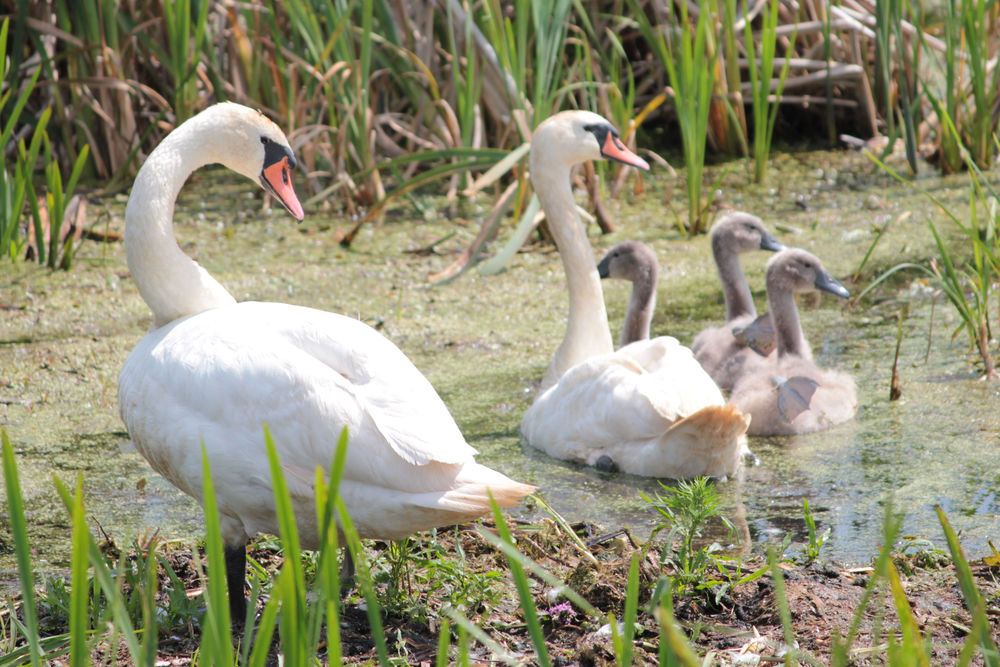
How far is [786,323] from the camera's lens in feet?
13.4

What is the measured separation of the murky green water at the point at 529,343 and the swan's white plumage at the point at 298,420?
2.18 feet

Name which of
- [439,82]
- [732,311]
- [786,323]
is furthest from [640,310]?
[439,82]

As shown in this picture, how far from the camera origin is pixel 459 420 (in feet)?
12.5

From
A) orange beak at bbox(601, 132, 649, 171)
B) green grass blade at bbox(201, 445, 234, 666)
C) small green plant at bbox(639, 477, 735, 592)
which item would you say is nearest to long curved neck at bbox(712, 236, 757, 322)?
orange beak at bbox(601, 132, 649, 171)

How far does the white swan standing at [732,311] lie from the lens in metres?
4.12

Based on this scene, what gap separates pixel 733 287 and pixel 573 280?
0.79 meters

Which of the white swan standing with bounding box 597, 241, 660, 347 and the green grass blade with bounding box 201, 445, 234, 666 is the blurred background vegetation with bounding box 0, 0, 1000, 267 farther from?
the green grass blade with bounding box 201, 445, 234, 666

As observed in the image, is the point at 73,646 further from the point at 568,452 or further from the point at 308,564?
the point at 568,452

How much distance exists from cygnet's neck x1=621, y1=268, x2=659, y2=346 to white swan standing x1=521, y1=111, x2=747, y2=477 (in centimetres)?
38

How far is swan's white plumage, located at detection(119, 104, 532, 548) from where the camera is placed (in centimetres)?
228

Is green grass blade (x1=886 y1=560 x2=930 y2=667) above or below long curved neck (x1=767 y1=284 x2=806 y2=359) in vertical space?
above

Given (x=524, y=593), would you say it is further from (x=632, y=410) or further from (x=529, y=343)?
(x=529, y=343)

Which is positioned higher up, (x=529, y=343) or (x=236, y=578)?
(x=236, y=578)

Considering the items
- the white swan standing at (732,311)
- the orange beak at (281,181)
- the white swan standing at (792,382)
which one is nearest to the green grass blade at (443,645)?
the orange beak at (281,181)
